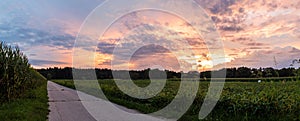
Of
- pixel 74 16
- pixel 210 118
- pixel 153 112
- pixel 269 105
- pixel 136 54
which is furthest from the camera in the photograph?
pixel 74 16

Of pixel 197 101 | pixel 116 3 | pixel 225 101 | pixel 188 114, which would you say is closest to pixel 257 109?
pixel 225 101

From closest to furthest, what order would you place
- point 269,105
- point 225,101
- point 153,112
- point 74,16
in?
point 269,105 < point 225,101 < point 153,112 < point 74,16

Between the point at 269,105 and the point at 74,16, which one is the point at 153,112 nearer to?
the point at 269,105

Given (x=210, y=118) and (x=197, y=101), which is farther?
(x=197, y=101)

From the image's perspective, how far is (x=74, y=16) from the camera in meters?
19.9

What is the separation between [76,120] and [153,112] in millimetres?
3572

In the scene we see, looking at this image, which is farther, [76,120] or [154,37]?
[154,37]

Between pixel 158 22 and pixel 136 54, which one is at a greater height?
pixel 158 22

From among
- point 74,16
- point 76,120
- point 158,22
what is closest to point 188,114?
point 76,120

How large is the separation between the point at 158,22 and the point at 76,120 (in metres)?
8.01

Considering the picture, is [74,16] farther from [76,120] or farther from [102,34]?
[76,120]

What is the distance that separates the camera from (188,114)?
1184cm

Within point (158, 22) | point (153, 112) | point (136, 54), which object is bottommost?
point (153, 112)

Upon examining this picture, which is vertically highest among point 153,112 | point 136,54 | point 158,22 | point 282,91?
point 158,22
